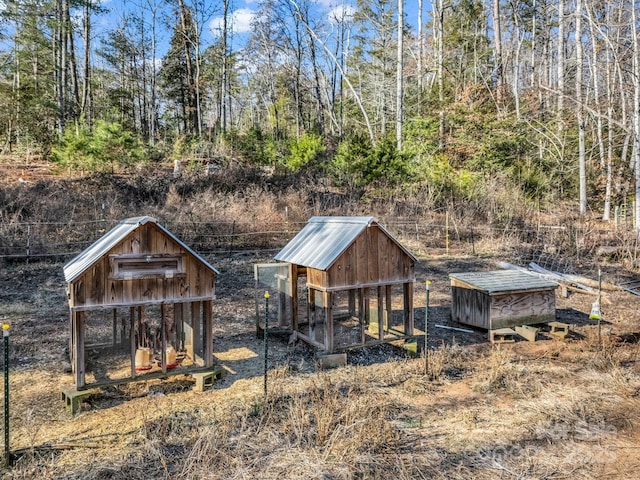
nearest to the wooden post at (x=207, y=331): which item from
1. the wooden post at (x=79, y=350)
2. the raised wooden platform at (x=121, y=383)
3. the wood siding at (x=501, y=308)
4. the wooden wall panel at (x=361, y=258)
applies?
the raised wooden platform at (x=121, y=383)

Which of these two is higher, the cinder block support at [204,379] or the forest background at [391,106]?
the forest background at [391,106]

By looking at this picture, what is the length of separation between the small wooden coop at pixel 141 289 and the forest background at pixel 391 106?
1535 centimetres

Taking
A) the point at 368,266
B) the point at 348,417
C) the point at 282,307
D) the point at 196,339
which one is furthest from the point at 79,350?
the point at 368,266

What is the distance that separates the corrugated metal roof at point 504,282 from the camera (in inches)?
389

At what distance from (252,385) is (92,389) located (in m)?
2.16

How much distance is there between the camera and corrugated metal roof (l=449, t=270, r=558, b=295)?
32.4 feet

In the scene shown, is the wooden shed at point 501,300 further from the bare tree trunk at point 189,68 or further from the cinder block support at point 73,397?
the bare tree trunk at point 189,68

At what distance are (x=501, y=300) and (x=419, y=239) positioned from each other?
10921 mm

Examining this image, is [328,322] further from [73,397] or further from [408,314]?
[73,397]

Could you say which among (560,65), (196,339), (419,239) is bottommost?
(196,339)

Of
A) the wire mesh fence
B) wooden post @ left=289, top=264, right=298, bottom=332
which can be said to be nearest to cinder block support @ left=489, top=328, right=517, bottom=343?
wooden post @ left=289, top=264, right=298, bottom=332

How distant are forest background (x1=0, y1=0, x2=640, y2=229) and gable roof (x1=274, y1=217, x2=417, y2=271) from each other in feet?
42.5

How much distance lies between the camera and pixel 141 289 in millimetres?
6480

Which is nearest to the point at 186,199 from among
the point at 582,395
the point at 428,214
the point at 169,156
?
the point at 169,156
